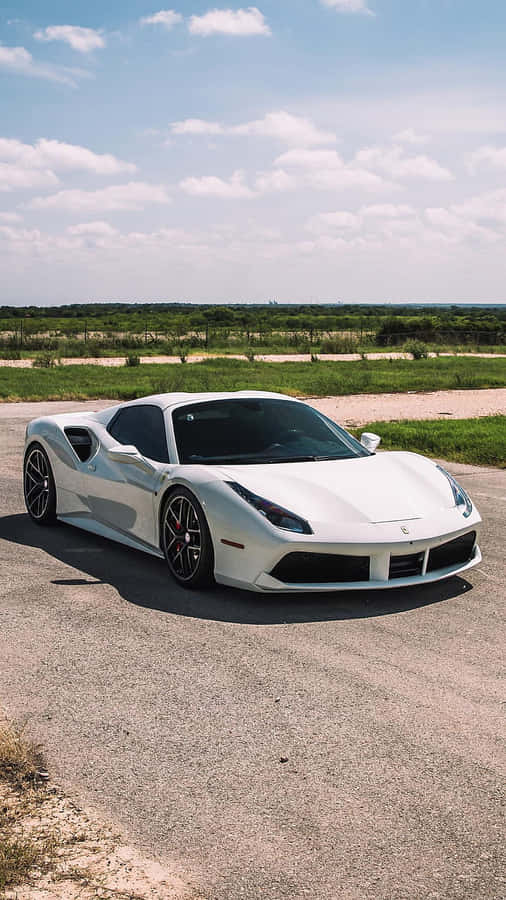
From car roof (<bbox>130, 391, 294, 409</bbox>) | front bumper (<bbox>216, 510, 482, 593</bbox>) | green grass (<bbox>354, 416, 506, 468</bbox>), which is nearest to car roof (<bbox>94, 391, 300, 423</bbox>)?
car roof (<bbox>130, 391, 294, 409</bbox>)

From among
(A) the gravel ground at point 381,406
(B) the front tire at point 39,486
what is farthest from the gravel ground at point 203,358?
(B) the front tire at point 39,486

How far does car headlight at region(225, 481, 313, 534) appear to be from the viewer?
6.15 m

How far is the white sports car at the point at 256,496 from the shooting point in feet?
20.3

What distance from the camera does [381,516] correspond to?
6.35 meters

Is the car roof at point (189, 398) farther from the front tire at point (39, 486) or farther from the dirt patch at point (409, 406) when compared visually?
the dirt patch at point (409, 406)

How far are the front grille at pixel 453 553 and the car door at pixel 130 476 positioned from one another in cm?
198

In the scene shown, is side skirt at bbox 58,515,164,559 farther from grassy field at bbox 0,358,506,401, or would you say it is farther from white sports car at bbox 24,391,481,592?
grassy field at bbox 0,358,506,401

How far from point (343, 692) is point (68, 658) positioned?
151 cm

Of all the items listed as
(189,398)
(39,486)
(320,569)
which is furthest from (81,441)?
(320,569)

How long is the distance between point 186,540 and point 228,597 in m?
0.48

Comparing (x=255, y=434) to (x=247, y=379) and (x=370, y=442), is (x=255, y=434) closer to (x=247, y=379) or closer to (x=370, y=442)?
(x=370, y=442)

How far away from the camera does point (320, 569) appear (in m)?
6.16

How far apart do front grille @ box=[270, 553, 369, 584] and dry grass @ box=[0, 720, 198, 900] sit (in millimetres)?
2553

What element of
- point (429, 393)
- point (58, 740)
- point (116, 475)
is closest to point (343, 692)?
point (58, 740)
